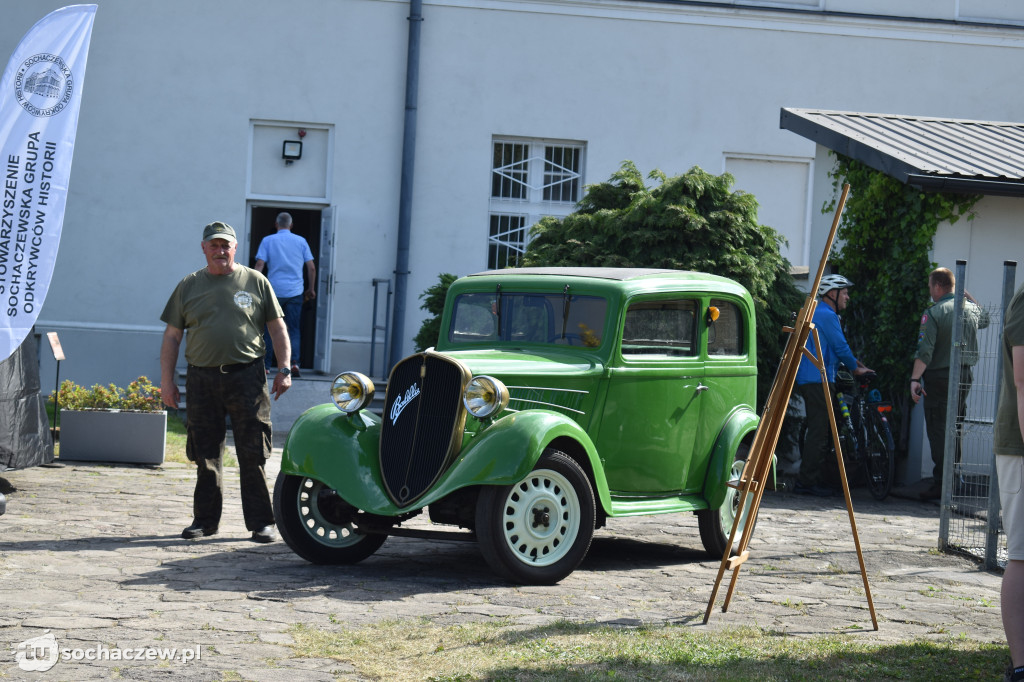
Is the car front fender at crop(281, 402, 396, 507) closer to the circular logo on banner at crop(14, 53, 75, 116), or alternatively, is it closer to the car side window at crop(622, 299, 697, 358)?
the car side window at crop(622, 299, 697, 358)

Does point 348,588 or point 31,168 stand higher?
point 31,168

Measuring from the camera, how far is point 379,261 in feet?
54.0

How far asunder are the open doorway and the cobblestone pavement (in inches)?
315

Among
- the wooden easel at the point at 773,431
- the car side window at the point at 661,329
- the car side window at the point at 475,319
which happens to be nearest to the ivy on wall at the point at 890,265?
the car side window at the point at 661,329

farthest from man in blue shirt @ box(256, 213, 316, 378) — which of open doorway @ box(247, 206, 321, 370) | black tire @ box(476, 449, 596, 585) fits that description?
black tire @ box(476, 449, 596, 585)

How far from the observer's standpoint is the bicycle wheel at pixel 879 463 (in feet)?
36.8

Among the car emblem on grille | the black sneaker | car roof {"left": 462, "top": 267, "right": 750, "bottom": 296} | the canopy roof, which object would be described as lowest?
the black sneaker

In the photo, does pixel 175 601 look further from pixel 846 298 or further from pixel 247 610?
pixel 846 298

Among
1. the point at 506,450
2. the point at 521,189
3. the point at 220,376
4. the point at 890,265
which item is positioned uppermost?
the point at 521,189

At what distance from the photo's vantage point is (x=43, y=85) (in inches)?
327

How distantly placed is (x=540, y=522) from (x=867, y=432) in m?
5.66

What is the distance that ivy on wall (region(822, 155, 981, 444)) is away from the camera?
38.2ft

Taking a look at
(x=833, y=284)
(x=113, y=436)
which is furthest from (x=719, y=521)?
(x=113, y=436)

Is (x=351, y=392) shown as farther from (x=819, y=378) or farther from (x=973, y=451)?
(x=819, y=378)
